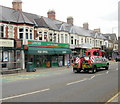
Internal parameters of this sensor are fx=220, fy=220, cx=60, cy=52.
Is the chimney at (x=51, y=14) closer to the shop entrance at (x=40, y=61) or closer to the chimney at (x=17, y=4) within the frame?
the chimney at (x=17, y=4)

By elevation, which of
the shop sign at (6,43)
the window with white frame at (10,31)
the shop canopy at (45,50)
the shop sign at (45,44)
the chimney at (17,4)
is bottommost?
the shop canopy at (45,50)

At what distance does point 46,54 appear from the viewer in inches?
1419

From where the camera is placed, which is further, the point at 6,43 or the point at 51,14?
the point at 51,14

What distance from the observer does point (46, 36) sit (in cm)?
3819

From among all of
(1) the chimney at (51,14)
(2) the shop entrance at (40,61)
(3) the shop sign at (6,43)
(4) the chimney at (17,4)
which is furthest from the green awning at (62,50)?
(3) the shop sign at (6,43)

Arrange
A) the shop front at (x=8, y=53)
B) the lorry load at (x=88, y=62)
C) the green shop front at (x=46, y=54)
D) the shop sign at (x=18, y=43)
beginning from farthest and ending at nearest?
the green shop front at (x=46, y=54)
the shop sign at (x=18, y=43)
the shop front at (x=8, y=53)
the lorry load at (x=88, y=62)

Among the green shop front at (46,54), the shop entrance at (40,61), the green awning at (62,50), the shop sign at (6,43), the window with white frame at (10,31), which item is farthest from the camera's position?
the green awning at (62,50)

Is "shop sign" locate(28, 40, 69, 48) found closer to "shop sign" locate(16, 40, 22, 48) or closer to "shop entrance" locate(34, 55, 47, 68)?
"shop sign" locate(16, 40, 22, 48)

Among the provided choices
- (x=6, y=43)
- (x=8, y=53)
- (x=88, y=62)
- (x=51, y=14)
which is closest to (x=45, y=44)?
(x=8, y=53)

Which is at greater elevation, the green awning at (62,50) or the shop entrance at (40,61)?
the green awning at (62,50)

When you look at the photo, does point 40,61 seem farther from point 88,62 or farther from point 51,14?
point 51,14

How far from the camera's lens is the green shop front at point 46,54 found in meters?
33.2

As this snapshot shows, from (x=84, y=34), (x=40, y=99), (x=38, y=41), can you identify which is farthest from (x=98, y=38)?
(x=40, y=99)

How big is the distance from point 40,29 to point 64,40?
813 centimetres
